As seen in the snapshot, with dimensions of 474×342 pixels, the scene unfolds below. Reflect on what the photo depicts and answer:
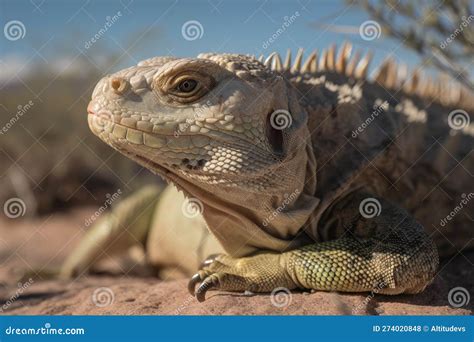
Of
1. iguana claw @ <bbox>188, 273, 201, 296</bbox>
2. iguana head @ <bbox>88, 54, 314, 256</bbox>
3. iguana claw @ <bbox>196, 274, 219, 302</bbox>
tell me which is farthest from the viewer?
iguana claw @ <bbox>188, 273, 201, 296</bbox>

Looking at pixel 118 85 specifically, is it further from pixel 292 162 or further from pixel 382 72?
pixel 382 72

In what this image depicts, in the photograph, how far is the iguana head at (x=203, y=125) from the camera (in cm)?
432

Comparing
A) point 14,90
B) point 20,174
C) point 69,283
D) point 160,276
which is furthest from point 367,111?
point 14,90

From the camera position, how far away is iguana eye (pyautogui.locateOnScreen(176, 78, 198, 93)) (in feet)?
14.4

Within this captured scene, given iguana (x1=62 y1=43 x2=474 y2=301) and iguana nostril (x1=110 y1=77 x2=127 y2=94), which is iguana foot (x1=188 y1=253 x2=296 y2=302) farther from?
iguana nostril (x1=110 y1=77 x2=127 y2=94)

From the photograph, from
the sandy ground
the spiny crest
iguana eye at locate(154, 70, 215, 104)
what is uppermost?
the spiny crest

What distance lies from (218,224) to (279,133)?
0.88 m

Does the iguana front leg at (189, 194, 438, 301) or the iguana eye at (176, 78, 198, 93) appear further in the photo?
the iguana front leg at (189, 194, 438, 301)

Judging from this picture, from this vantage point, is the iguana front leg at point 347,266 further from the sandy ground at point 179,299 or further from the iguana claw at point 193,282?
the sandy ground at point 179,299

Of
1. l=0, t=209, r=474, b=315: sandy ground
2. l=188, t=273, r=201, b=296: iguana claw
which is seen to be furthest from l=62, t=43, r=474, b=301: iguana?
l=0, t=209, r=474, b=315: sandy ground

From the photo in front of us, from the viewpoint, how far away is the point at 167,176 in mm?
4551

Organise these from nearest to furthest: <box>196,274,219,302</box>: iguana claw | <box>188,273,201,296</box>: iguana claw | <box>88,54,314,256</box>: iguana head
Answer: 1. <box>88,54,314,256</box>: iguana head
2. <box>196,274,219,302</box>: iguana claw
3. <box>188,273,201,296</box>: iguana claw

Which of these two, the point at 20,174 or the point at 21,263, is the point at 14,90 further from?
the point at 21,263

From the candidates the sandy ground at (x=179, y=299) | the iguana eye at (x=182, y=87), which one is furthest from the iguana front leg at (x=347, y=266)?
the iguana eye at (x=182, y=87)
